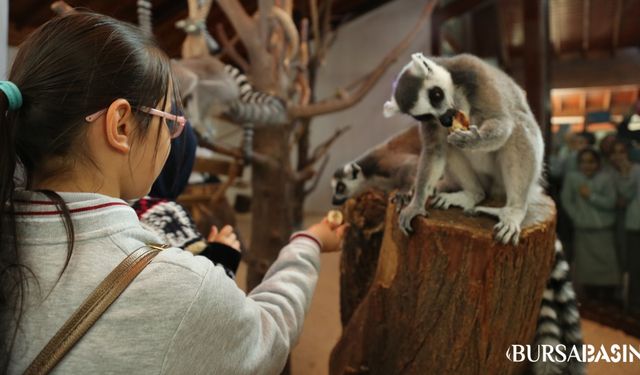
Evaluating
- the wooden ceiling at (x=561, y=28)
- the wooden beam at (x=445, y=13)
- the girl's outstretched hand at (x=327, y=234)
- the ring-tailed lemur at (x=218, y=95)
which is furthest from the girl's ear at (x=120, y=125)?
the wooden beam at (x=445, y=13)

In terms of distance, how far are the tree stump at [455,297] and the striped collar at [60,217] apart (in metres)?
0.89

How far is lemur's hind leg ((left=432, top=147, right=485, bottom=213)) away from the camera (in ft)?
4.50

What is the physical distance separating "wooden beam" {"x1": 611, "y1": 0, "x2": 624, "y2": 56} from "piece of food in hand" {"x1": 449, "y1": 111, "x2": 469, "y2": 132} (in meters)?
1.42

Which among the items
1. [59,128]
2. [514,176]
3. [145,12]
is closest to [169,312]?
[59,128]

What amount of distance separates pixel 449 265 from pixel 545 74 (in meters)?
1.74

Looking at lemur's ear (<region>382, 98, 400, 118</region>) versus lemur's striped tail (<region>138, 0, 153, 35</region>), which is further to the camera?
lemur's striped tail (<region>138, 0, 153, 35</region>)

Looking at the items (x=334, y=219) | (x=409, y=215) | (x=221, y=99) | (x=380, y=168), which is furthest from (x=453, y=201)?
(x=221, y=99)

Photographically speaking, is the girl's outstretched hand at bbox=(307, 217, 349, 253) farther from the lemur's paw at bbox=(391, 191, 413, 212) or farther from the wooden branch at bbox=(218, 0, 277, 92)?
the wooden branch at bbox=(218, 0, 277, 92)

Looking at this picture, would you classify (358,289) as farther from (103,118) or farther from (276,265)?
(103,118)

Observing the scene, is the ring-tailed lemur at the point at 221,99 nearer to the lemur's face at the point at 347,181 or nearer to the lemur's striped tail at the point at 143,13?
the lemur's striped tail at the point at 143,13

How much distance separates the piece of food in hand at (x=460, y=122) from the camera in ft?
3.82

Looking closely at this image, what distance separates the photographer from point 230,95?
2.86 metres

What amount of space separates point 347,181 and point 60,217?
1.50m

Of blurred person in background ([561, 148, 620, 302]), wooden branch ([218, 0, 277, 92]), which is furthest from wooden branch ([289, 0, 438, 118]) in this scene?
blurred person in background ([561, 148, 620, 302])
